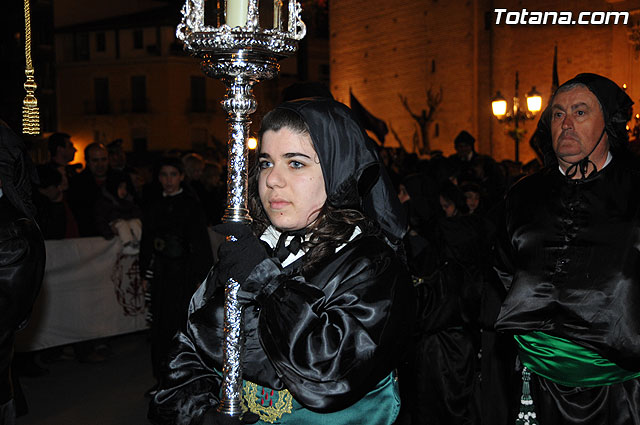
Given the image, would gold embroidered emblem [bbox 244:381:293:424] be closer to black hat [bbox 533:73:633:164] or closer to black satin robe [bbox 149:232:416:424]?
black satin robe [bbox 149:232:416:424]

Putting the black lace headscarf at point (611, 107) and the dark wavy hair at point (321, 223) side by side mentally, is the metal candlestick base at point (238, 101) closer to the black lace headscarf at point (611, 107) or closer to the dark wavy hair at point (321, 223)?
the dark wavy hair at point (321, 223)

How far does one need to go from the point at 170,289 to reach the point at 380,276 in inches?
191

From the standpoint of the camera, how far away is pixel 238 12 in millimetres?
2018

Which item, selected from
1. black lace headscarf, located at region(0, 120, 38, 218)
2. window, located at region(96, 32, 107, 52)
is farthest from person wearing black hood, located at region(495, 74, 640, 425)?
window, located at region(96, 32, 107, 52)

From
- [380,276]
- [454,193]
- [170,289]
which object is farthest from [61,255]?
[380,276]


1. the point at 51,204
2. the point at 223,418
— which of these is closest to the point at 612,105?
the point at 223,418

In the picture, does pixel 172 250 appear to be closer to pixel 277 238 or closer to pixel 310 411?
pixel 277 238

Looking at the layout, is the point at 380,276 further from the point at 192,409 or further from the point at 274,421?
the point at 192,409

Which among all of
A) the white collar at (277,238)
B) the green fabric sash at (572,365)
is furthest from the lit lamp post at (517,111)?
the white collar at (277,238)

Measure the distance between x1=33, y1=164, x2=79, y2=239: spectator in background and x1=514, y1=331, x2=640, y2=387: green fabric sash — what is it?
5418 mm

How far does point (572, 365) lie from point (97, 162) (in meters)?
6.40

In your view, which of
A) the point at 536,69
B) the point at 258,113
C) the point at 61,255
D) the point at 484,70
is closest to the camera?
the point at 258,113

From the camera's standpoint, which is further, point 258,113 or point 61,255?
point 61,255

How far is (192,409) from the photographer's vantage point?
7.89 feet
